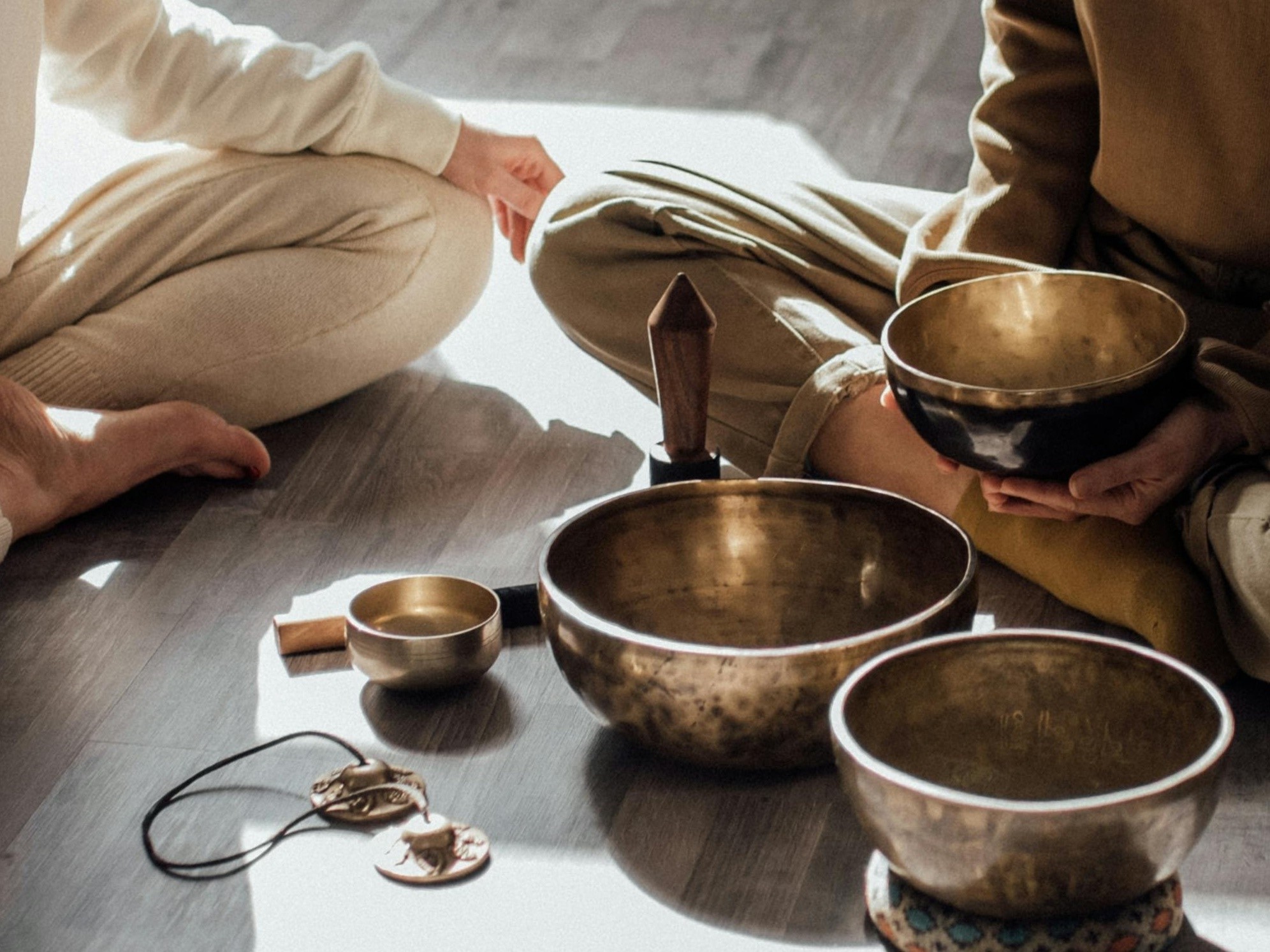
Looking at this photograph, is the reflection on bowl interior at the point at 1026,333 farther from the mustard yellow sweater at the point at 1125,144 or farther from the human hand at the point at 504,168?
the human hand at the point at 504,168

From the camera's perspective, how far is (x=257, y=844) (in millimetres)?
1435

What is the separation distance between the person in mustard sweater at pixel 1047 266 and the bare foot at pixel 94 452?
0.42 meters

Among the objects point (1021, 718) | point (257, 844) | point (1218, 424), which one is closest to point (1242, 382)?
point (1218, 424)

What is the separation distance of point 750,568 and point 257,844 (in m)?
0.50

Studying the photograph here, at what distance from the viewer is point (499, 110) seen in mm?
3240

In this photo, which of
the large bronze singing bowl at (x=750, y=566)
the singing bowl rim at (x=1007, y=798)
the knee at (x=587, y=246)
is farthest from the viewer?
the knee at (x=587, y=246)

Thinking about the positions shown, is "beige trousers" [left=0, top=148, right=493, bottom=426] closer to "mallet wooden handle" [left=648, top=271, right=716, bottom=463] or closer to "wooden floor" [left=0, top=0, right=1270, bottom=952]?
"wooden floor" [left=0, top=0, right=1270, bottom=952]

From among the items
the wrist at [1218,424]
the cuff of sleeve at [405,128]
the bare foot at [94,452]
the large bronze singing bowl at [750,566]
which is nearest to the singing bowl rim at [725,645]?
the large bronze singing bowl at [750,566]

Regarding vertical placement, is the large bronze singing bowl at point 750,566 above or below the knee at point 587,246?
below

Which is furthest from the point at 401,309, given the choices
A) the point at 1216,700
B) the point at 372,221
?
the point at 1216,700

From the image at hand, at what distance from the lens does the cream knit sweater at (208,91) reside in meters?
2.04

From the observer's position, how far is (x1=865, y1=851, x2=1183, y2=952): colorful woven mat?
120 centimetres

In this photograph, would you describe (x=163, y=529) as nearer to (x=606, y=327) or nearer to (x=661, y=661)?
(x=606, y=327)

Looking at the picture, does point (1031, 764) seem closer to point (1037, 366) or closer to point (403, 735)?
point (1037, 366)
